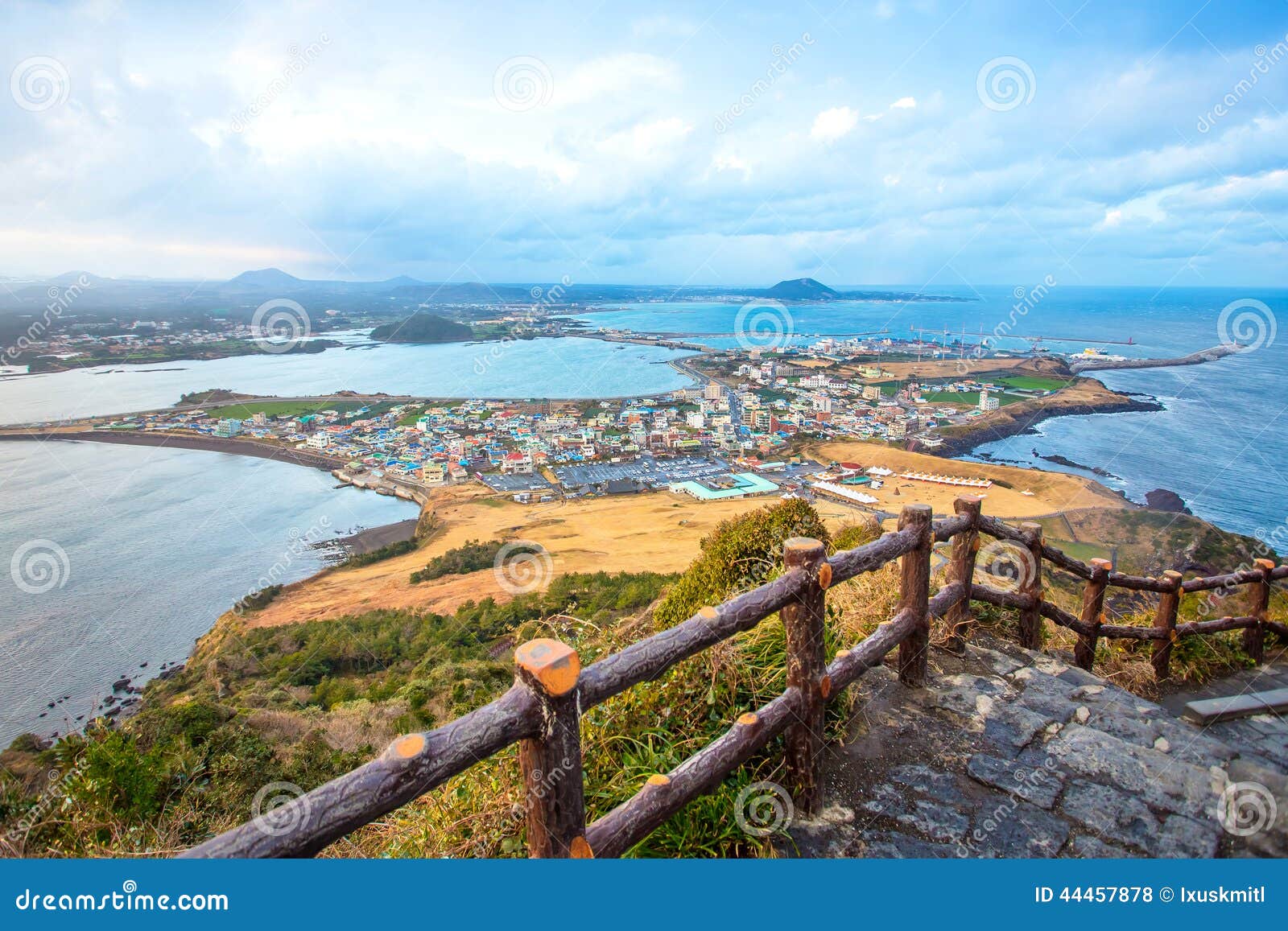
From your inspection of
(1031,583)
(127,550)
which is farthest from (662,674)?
(127,550)

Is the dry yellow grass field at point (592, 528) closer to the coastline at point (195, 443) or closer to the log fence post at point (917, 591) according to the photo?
the coastline at point (195, 443)

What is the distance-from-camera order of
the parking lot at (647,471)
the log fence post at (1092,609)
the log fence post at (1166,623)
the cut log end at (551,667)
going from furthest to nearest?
the parking lot at (647,471), the log fence post at (1166,623), the log fence post at (1092,609), the cut log end at (551,667)

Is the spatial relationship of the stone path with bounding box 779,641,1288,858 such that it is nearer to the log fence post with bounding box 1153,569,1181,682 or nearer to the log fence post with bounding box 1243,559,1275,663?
the log fence post with bounding box 1153,569,1181,682

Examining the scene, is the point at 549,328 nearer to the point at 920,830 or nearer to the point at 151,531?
the point at 151,531

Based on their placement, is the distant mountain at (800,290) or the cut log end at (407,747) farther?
A: the distant mountain at (800,290)

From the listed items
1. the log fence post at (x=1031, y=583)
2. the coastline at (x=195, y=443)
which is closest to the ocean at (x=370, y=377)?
the coastline at (x=195, y=443)

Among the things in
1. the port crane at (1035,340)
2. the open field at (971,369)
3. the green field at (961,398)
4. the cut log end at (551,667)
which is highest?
the cut log end at (551,667)

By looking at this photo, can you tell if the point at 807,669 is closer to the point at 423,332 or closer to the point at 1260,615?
the point at 1260,615
